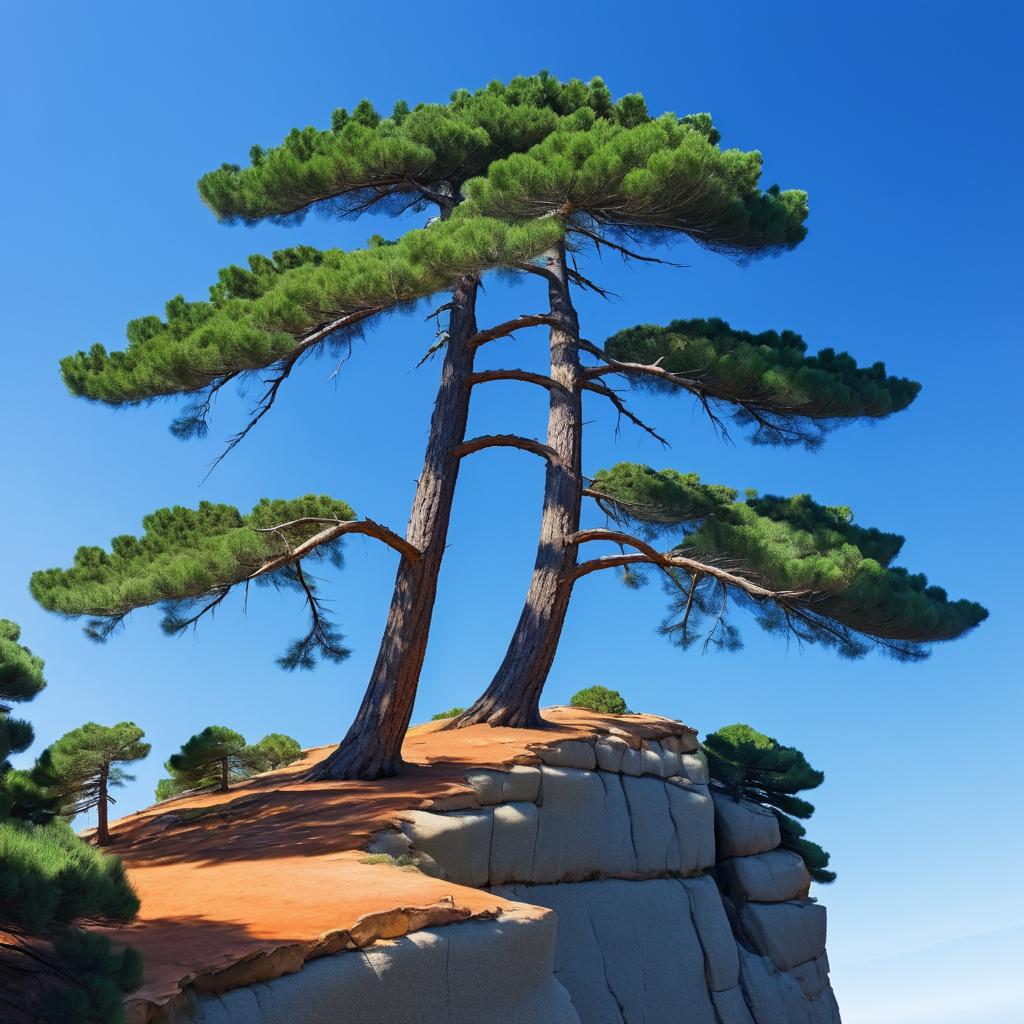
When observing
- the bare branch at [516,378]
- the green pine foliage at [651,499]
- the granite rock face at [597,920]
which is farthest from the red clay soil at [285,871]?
the bare branch at [516,378]

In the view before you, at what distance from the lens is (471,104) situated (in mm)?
15961

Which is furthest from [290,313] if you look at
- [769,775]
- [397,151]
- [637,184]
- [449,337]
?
[769,775]

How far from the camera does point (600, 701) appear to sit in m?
16.7

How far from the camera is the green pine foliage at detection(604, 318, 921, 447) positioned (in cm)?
1490

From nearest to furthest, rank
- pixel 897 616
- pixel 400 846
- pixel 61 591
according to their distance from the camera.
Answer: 1. pixel 400 846
2. pixel 61 591
3. pixel 897 616

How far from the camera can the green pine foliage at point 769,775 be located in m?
16.4

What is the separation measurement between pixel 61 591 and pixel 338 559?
10.5 ft

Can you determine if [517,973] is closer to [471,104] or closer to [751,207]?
[751,207]

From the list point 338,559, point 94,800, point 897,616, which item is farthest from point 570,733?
point 94,800

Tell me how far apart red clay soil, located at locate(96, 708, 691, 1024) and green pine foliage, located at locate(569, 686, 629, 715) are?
82.9 inches

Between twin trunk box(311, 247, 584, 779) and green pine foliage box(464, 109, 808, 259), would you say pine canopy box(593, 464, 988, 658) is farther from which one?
green pine foliage box(464, 109, 808, 259)

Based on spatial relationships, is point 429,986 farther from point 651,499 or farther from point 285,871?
point 651,499

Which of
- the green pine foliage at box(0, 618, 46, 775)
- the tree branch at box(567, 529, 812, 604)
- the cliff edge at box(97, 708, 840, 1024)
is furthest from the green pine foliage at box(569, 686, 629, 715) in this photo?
the green pine foliage at box(0, 618, 46, 775)

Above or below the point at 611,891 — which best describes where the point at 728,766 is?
above
